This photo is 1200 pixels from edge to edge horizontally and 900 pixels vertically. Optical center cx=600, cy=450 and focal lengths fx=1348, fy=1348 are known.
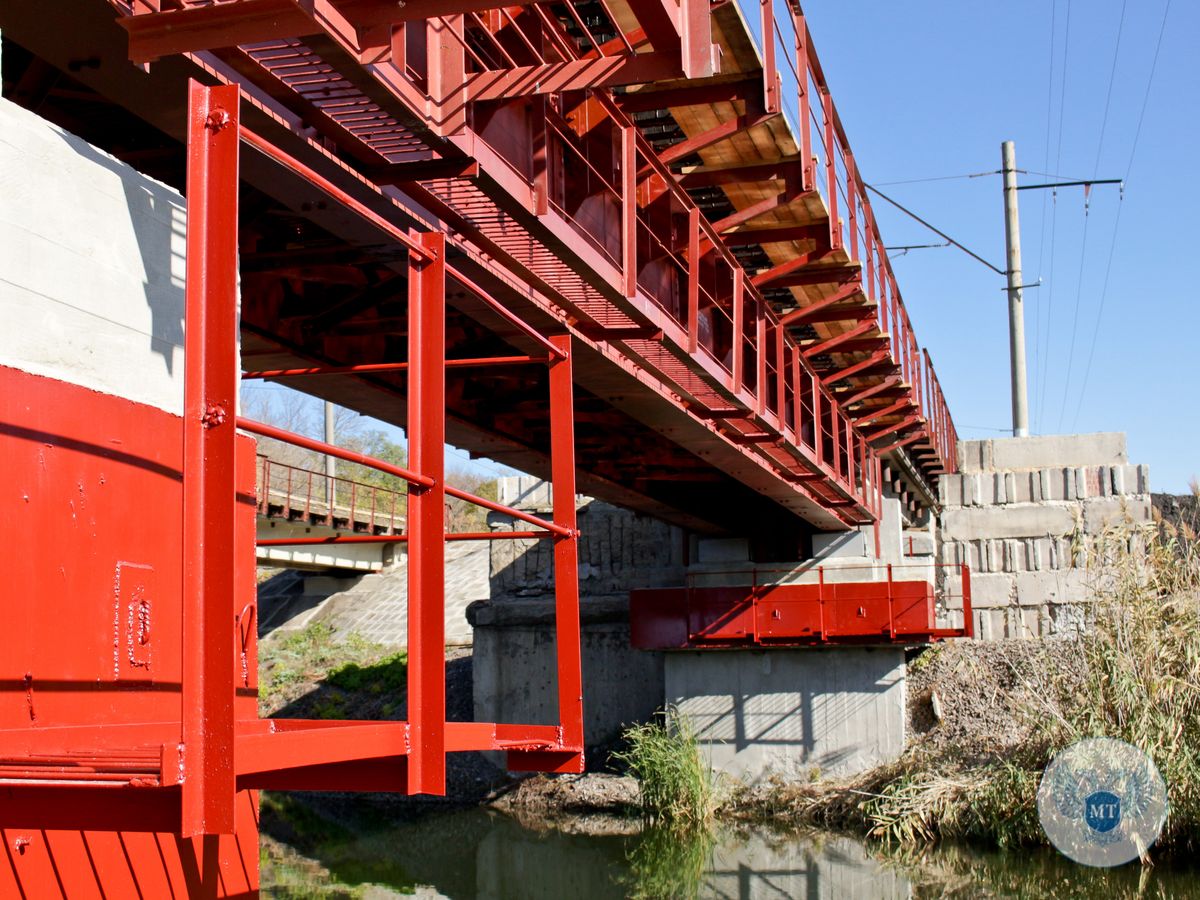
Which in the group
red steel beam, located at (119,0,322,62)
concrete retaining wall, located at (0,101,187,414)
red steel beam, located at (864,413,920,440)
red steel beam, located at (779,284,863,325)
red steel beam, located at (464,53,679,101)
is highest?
red steel beam, located at (779,284,863,325)

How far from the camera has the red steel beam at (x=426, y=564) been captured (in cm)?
559

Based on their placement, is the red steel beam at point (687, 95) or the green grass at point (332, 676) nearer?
the red steel beam at point (687, 95)

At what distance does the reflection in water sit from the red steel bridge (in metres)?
7.31

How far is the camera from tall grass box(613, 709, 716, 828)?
21.5m

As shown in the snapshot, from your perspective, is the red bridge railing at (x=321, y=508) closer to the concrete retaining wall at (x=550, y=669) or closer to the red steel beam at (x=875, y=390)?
the concrete retaining wall at (x=550, y=669)

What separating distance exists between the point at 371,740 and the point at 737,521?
62.6 ft

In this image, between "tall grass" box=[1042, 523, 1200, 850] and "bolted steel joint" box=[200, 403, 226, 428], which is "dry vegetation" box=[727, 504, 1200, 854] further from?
"bolted steel joint" box=[200, 403, 226, 428]

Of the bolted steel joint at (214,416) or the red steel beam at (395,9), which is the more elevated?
the red steel beam at (395,9)

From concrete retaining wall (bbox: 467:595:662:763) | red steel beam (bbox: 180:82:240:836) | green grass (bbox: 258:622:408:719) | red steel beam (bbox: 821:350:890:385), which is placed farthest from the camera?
green grass (bbox: 258:622:408:719)

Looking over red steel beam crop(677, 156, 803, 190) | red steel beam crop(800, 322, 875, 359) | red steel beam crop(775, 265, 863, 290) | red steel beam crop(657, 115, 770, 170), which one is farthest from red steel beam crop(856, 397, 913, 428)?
red steel beam crop(657, 115, 770, 170)

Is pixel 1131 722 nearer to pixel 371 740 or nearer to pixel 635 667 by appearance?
pixel 635 667

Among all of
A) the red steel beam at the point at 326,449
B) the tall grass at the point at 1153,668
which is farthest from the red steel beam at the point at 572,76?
the tall grass at the point at 1153,668

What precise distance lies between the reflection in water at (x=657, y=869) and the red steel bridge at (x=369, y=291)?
7.31 meters

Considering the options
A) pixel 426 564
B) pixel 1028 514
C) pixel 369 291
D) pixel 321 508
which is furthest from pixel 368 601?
pixel 426 564
